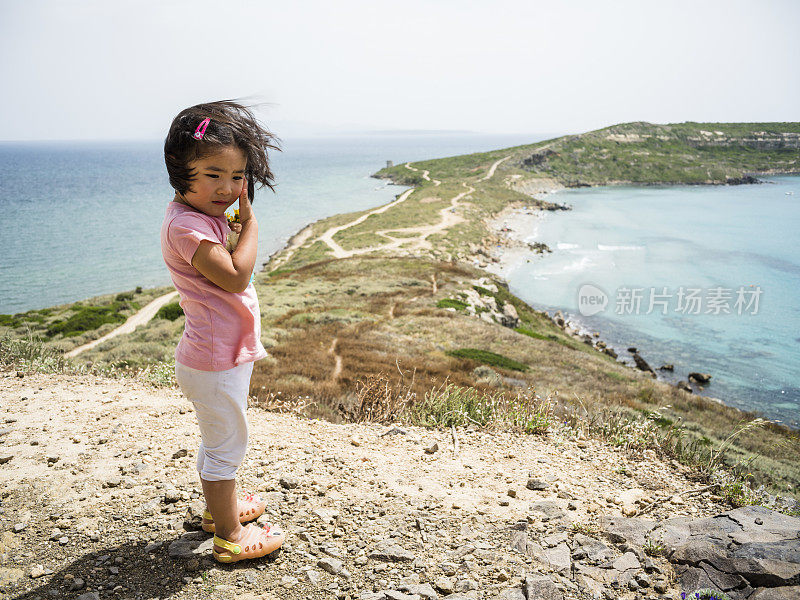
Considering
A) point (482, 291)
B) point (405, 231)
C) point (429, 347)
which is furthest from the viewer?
point (405, 231)

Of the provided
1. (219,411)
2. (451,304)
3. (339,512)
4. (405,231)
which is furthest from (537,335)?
(405,231)

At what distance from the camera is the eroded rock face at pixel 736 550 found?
2604 millimetres

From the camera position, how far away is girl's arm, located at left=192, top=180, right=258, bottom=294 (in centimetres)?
235

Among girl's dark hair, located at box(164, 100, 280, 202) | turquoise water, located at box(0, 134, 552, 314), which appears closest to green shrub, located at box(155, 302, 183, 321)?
turquoise water, located at box(0, 134, 552, 314)

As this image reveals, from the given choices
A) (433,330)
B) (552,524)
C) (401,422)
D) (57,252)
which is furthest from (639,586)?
(57,252)

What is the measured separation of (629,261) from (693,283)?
21.0 ft

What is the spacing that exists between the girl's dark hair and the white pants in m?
1.05

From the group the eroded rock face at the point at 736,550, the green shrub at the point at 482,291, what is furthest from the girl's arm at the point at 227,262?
the green shrub at the point at 482,291

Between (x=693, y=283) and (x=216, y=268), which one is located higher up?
(x=216, y=268)

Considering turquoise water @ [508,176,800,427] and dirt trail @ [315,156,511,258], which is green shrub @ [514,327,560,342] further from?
dirt trail @ [315,156,511,258]

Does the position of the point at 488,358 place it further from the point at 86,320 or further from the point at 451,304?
the point at 86,320

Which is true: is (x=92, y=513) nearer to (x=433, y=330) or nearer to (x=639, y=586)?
(x=639, y=586)

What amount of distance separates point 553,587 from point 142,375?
667cm

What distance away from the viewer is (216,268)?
2365mm
